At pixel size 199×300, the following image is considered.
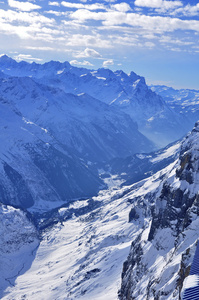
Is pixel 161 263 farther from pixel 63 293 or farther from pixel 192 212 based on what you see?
pixel 63 293

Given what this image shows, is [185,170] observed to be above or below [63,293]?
above

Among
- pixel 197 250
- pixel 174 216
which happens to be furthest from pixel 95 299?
pixel 197 250

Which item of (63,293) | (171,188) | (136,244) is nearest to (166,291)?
(171,188)

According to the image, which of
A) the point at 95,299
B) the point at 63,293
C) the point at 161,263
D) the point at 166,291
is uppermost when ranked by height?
the point at 166,291

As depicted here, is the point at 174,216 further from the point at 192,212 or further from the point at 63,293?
the point at 63,293

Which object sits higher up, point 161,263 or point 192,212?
point 192,212

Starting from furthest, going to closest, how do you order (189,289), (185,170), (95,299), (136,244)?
(95,299) < (136,244) < (185,170) < (189,289)

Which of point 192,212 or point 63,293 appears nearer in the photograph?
point 192,212

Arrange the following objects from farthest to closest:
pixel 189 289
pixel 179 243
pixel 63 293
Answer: pixel 63 293 → pixel 179 243 → pixel 189 289

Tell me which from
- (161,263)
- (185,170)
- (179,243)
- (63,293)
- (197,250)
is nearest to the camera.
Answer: (197,250)
